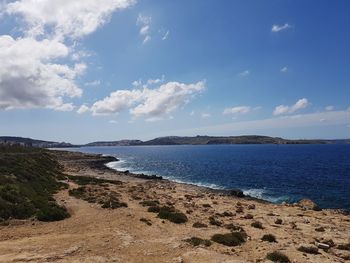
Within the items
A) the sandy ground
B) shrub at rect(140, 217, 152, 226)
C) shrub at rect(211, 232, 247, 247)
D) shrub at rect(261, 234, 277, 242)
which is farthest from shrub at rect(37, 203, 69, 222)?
shrub at rect(261, 234, 277, 242)

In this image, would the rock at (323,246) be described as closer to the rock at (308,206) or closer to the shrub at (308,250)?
the shrub at (308,250)

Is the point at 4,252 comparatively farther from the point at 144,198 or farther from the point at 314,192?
the point at 314,192

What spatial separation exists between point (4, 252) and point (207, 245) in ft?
38.7

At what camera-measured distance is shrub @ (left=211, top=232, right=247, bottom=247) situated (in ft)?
75.4

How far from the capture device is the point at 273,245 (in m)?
23.3

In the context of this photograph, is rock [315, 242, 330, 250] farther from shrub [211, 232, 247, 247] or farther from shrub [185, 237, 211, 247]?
shrub [185, 237, 211, 247]

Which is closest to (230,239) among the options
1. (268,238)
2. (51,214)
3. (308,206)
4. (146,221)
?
(268,238)

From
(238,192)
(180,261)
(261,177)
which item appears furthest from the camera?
(261,177)

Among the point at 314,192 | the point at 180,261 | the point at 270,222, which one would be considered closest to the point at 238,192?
the point at 314,192

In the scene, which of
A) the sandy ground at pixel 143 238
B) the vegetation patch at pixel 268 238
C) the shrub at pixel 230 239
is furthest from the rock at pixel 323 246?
the shrub at pixel 230 239

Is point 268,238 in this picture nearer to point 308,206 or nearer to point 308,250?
point 308,250

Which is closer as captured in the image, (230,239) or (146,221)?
(230,239)

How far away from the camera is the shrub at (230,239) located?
23.0 m

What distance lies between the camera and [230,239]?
23359 millimetres
